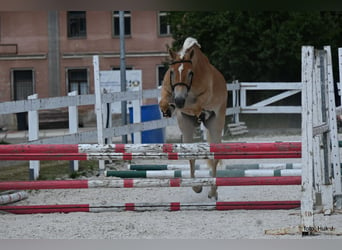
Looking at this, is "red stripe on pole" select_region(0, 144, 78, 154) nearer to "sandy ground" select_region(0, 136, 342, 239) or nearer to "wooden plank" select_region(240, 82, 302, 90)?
"sandy ground" select_region(0, 136, 342, 239)

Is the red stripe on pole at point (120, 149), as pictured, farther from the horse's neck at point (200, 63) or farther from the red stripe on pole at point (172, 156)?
the horse's neck at point (200, 63)

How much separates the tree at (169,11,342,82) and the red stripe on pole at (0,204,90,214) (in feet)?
49.2

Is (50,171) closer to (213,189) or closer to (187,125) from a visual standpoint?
(187,125)

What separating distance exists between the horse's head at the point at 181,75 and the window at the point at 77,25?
23228mm

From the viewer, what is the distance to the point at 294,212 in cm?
637

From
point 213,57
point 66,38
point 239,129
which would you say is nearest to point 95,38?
point 66,38

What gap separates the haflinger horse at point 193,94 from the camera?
6.75 m

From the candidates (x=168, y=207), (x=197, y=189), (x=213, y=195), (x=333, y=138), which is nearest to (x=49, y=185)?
(x=168, y=207)

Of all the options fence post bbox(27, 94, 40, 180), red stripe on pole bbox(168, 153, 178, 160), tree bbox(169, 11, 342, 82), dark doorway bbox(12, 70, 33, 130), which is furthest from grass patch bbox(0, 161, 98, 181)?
dark doorway bbox(12, 70, 33, 130)

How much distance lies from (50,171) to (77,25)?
66.1 feet

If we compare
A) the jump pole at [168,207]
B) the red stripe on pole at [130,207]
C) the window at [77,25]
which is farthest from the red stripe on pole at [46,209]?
the window at [77,25]

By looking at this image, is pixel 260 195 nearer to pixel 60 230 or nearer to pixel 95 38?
pixel 60 230

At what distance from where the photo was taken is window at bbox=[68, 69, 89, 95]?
2977cm

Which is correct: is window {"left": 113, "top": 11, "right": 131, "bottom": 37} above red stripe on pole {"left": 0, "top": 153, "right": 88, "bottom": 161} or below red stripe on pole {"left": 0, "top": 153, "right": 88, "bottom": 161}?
above
